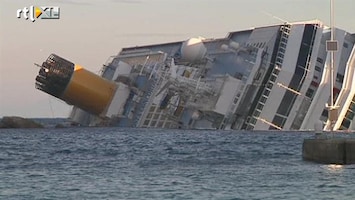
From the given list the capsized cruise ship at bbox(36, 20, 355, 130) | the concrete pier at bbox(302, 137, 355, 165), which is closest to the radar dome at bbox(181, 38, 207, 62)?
the capsized cruise ship at bbox(36, 20, 355, 130)

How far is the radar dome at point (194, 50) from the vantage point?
293 feet

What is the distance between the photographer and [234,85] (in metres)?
83.0

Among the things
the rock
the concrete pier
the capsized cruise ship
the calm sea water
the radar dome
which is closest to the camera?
the calm sea water

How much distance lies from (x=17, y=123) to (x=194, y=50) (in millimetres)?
37063

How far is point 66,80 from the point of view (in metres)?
84.8

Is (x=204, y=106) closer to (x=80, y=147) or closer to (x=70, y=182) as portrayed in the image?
(x=80, y=147)

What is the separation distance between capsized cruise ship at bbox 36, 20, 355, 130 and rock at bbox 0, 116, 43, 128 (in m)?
25.7

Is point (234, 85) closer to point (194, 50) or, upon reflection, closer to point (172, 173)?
point (194, 50)

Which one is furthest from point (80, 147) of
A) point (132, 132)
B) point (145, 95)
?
point (145, 95)

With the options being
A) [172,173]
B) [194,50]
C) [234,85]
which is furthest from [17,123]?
[172,173]

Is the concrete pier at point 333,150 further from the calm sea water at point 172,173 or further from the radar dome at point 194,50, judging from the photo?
the radar dome at point 194,50

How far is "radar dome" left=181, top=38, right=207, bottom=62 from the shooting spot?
293 feet

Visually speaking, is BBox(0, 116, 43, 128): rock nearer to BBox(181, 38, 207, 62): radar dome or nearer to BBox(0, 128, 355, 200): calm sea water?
BBox(181, 38, 207, 62): radar dome

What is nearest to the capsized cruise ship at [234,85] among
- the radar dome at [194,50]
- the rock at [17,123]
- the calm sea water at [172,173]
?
the radar dome at [194,50]
